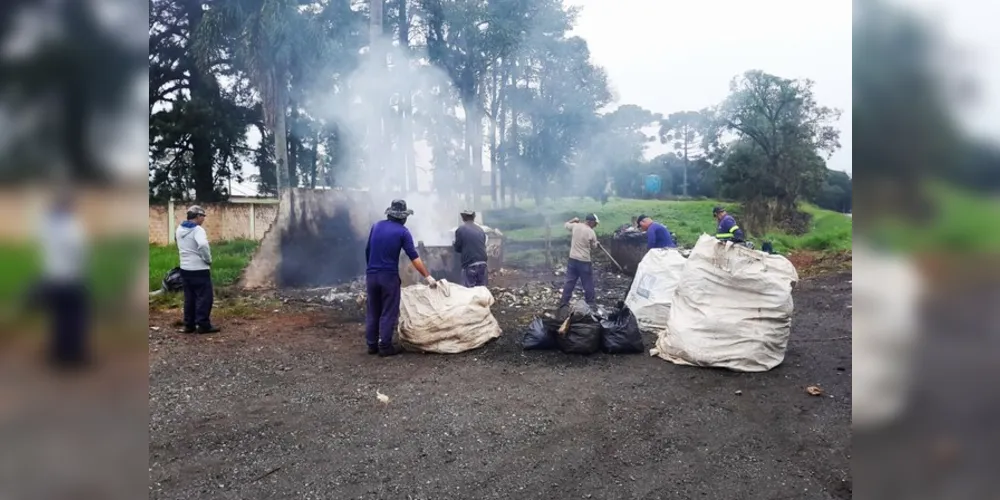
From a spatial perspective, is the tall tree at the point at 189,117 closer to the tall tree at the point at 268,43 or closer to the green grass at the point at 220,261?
the tall tree at the point at 268,43

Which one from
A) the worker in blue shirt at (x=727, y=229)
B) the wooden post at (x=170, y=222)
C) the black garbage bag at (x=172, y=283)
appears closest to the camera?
the worker in blue shirt at (x=727, y=229)

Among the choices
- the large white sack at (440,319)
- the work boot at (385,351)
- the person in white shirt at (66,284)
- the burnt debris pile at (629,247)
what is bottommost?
the work boot at (385,351)

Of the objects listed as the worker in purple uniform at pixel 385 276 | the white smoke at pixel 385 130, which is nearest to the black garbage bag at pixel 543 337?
the worker in purple uniform at pixel 385 276

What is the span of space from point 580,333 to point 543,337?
38cm

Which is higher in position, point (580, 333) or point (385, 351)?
point (580, 333)

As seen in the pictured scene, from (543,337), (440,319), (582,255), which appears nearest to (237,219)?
(582,255)

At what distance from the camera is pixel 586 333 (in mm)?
4840

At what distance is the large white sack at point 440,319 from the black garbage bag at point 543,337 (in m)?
0.46

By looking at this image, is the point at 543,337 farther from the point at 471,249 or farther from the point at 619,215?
the point at 619,215

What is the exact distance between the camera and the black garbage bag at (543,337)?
5.03 metres

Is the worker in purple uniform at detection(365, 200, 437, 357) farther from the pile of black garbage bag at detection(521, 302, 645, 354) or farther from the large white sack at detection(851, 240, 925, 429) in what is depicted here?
the large white sack at detection(851, 240, 925, 429)

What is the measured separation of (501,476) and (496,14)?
12.5 meters

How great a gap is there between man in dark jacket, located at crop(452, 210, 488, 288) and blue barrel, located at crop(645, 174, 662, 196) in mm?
9491

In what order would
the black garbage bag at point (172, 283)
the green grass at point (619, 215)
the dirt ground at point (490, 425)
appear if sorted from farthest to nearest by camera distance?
the green grass at point (619, 215) → the black garbage bag at point (172, 283) → the dirt ground at point (490, 425)
